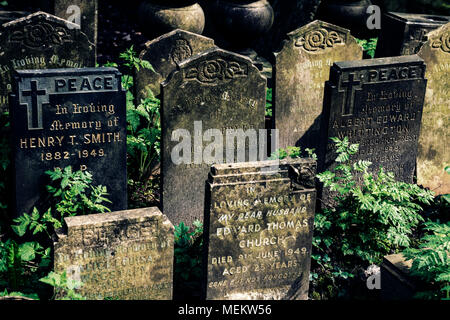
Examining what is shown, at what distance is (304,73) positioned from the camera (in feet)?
23.8

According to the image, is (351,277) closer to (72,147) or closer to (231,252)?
(231,252)

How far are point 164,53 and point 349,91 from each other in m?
2.11

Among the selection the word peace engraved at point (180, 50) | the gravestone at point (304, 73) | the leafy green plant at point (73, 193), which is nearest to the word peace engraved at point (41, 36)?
the word peace engraved at point (180, 50)

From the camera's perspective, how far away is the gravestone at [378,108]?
20.7ft

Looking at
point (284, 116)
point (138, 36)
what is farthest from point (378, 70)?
point (138, 36)

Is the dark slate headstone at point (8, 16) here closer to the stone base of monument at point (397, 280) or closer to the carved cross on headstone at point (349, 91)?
the carved cross on headstone at point (349, 91)

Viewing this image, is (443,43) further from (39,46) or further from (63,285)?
(63,285)

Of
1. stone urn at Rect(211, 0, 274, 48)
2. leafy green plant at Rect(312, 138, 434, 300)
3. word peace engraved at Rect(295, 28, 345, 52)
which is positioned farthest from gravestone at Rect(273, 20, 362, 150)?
stone urn at Rect(211, 0, 274, 48)

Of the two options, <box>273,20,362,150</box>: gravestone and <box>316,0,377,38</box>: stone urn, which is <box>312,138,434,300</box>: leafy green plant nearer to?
<box>273,20,362,150</box>: gravestone

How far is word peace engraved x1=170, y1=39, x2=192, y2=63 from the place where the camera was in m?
7.16

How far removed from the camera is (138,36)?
11555mm

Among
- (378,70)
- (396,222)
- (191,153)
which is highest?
(378,70)

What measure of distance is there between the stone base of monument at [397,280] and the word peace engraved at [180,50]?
3.24 metres

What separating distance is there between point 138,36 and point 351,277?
7.14 metres
